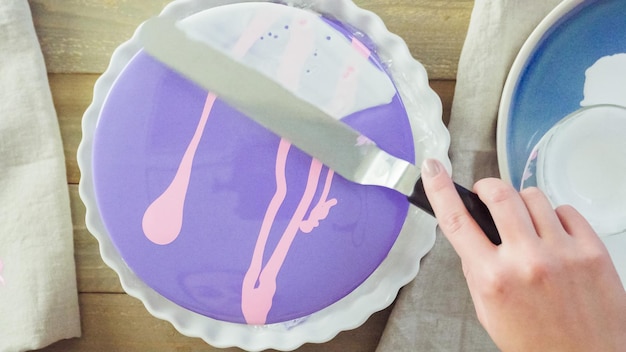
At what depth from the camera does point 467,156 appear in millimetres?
563

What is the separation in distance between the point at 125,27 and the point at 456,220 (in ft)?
1.18

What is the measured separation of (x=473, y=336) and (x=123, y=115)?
36 cm

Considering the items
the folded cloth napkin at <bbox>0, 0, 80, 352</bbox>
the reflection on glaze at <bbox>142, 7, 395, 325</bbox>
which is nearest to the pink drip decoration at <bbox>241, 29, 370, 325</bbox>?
the reflection on glaze at <bbox>142, 7, 395, 325</bbox>

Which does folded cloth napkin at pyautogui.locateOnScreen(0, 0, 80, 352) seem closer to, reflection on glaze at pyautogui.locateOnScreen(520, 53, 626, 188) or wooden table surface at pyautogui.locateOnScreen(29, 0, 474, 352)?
wooden table surface at pyautogui.locateOnScreen(29, 0, 474, 352)

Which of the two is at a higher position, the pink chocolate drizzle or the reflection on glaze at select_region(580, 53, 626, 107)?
the reflection on glaze at select_region(580, 53, 626, 107)

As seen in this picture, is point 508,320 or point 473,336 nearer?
point 508,320

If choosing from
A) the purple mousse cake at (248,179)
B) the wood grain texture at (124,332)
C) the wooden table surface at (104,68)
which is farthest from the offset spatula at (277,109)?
the wood grain texture at (124,332)

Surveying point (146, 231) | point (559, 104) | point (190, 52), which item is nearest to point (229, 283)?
point (146, 231)

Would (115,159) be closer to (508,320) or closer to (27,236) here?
(27,236)

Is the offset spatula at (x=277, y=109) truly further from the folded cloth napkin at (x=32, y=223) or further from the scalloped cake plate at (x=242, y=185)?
the folded cloth napkin at (x=32, y=223)

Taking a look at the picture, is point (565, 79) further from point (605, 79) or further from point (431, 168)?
point (431, 168)

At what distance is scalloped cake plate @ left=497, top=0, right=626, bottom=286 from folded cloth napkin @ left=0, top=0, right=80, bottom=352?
403 mm

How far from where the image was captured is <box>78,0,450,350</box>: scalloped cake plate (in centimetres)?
50

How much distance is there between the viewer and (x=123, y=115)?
0.51 meters
